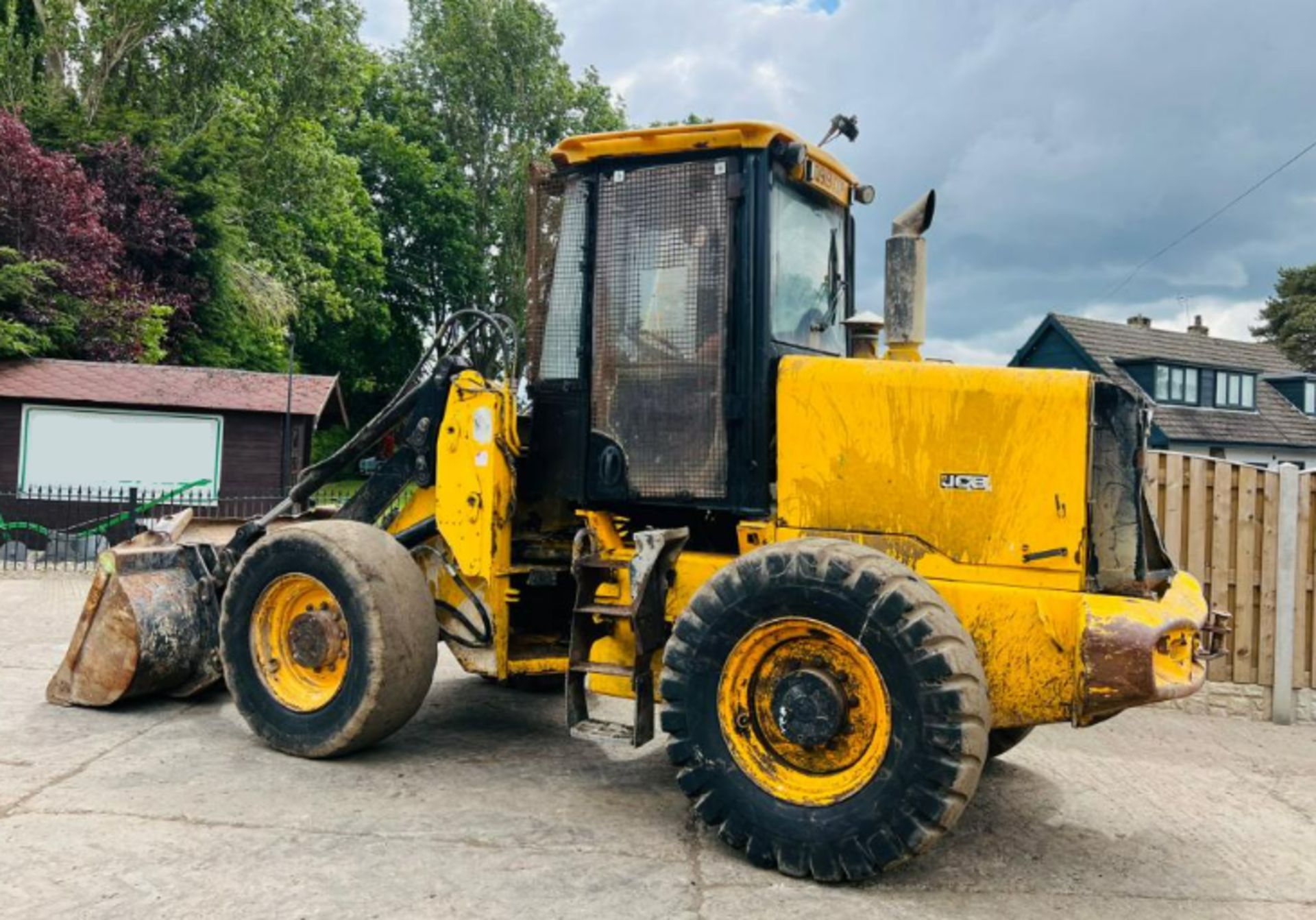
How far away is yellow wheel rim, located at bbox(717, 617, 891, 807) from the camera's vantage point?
12.6 feet

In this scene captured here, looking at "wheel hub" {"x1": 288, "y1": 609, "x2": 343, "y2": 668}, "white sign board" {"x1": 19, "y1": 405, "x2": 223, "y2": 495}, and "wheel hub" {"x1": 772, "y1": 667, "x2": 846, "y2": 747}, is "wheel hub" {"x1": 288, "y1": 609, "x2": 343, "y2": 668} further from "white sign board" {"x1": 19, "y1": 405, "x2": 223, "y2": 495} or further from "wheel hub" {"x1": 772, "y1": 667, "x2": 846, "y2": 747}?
"white sign board" {"x1": 19, "y1": 405, "x2": 223, "y2": 495}

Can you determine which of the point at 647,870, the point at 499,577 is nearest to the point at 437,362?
the point at 499,577

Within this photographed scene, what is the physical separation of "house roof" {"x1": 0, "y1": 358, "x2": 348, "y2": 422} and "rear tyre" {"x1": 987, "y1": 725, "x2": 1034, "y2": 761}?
13762 millimetres

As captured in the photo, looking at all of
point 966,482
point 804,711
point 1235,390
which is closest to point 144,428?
point 804,711

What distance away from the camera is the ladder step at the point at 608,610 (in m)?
4.51

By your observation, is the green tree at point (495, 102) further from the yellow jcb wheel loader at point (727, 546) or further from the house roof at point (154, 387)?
the yellow jcb wheel loader at point (727, 546)

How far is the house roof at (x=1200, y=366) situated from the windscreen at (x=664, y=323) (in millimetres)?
26841

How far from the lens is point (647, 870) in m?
3.89

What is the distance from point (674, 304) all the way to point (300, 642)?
2497mm

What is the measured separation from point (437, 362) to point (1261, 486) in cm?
551

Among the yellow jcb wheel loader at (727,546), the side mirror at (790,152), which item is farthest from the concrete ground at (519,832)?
the side mirror at (790,152)

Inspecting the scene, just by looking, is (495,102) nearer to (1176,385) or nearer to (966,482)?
(1176,385)

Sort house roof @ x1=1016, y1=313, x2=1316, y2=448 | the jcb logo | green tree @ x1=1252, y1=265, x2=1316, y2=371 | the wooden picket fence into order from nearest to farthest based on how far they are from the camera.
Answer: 1. the jcb logo
2. the wooden picket fence
3. house roof @ x1=1016, y1=313, x2=1316, y2=448
4. green tree @ x1=1252, y1=265, x2=1316, y2=371

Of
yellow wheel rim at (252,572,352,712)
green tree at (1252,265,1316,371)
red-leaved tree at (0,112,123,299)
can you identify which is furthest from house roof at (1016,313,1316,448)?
yellow wheel rim at (252,572,352,712)
